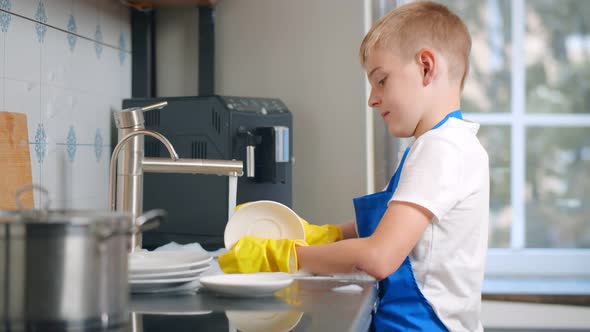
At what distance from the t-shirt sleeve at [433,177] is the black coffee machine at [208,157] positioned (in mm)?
739

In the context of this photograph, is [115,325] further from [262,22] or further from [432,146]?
[262,22]

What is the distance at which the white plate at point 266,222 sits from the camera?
1458 millimetres

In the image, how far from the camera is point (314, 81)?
7.84 ft

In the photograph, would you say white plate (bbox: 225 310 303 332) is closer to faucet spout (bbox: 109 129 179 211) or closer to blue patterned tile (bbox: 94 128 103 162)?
faucet spout (bbox: 109 129 179 211)

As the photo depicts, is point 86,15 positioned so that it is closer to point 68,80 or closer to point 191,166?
point 68,80

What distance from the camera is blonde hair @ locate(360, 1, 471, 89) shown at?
1.41 meters

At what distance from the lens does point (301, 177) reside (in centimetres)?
239

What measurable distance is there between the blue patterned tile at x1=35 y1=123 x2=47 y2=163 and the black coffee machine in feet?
1.13

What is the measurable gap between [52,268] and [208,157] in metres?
1.34

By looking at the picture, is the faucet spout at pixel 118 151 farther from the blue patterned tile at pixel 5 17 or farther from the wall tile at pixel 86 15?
the wall tile at pixel 86 15

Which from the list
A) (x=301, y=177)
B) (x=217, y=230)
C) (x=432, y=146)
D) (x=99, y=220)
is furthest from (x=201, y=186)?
(x=99, y=220)

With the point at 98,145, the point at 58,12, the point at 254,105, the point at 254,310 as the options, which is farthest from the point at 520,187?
the point at 254,310

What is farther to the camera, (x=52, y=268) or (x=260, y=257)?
(x=260, y=257)

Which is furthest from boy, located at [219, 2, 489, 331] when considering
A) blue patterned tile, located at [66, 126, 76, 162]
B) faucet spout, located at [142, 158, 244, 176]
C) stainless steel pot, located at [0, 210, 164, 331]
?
blue patterned tile, located at [66, 126, 76, 162]
